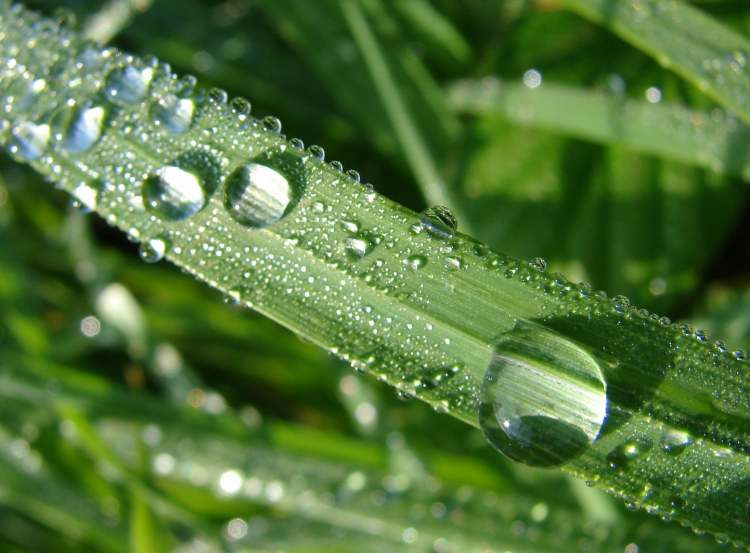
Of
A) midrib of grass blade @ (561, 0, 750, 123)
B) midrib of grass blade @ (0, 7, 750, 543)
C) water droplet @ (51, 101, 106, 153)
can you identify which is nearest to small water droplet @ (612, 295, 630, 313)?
midrib of grass blade @ (0, 7, 750, 543)

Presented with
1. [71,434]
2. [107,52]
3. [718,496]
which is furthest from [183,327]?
[718,496]

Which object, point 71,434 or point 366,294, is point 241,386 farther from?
point 366,294

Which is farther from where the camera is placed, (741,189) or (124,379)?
(124,379)

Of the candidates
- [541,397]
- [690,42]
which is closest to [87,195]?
[541,397]

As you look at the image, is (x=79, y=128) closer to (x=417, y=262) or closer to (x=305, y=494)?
(x=417, y=262)

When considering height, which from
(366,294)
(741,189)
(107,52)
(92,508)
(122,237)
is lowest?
(92,508)

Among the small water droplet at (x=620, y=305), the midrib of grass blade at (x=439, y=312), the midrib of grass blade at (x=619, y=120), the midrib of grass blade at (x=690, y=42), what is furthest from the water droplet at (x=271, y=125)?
the midrib of grass blade at (x=619, y=120)

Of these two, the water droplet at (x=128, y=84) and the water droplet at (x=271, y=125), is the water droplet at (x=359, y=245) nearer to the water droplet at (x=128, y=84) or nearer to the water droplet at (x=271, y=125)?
the water droplet at (x=271, y=125)
